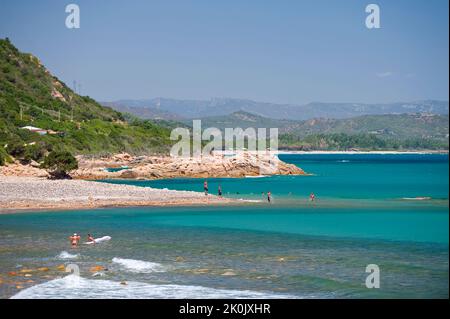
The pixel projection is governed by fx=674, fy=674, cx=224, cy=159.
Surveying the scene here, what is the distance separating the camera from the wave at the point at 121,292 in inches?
692

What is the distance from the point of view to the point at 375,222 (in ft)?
119

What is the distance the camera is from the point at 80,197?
44.8 metres

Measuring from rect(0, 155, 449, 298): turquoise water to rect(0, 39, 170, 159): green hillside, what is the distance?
56507 millimetres

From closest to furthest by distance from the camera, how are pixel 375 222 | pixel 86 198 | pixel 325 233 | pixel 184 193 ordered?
pixel 325 233
pixel 375 222
pixel 86 198
pixel 184 193

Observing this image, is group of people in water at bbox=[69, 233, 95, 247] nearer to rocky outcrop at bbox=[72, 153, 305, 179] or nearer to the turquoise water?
the turquoise water

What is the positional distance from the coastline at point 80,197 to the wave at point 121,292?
2049 cm

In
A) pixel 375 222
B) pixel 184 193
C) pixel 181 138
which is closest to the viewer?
pixel 375 222
